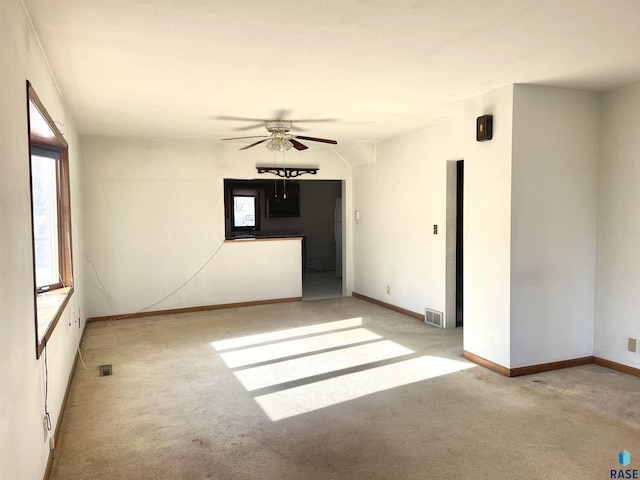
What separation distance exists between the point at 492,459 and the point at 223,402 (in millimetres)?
1895

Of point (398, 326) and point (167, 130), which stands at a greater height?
point (167, 130)

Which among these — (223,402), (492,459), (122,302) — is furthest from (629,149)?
(122,302)

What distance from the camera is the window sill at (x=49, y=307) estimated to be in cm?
266

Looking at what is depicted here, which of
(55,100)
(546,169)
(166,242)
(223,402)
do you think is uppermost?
(55,100)

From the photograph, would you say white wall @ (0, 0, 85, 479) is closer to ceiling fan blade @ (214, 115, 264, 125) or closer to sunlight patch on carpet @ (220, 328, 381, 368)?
sunlight patch on carpet @ (220, 328, 381, 368)

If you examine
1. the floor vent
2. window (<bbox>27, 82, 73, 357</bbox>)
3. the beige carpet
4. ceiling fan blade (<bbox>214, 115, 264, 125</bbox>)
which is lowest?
the beige carpet

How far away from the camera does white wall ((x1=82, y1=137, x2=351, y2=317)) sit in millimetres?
6137

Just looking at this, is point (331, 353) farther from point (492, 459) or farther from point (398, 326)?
point (492, 459)

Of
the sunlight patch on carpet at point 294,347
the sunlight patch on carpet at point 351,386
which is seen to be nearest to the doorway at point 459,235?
the sunlight patch on carpet at point 294,347

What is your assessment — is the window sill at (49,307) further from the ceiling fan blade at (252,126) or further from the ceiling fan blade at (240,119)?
the ceiling fan blade at (252,126)

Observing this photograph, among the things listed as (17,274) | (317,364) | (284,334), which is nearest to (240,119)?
(284,334)

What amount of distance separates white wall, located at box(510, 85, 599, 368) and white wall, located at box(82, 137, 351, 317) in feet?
12.8

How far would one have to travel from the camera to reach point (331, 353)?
4.61 m

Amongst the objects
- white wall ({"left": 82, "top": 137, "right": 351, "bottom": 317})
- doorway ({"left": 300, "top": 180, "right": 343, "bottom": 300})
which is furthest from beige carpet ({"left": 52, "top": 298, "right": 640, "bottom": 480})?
doorway ({"left": 300, "top": 180, "right": 343, "bottom": 300})
